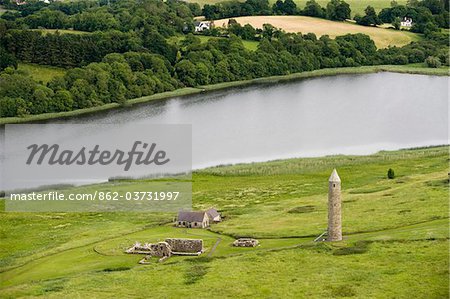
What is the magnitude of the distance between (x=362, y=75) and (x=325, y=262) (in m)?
126

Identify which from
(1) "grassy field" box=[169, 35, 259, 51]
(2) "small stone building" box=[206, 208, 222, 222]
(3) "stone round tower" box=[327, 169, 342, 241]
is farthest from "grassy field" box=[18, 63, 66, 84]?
(3) "stone round tower" box=[327, 169, 342, 241]

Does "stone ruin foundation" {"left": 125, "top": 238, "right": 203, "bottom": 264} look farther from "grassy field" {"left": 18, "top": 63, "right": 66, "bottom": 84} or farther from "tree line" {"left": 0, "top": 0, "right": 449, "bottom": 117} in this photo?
"grassy field" {"left": 18, "top": 63, "right": 66, "bottom": 84}

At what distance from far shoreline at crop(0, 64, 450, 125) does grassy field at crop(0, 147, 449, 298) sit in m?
50.5

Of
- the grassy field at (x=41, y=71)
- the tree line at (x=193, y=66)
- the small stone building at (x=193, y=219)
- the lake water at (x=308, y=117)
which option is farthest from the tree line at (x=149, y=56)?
the small stone building at (x=193, y=219)

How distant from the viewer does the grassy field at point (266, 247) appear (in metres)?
50.9

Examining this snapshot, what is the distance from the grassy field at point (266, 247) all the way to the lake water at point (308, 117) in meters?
21.4

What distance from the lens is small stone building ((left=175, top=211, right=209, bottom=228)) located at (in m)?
67.1

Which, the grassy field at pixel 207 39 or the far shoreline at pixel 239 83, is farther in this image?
the grassy field at pixel 207 39

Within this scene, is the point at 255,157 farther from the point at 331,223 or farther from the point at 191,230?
the point at 331,223

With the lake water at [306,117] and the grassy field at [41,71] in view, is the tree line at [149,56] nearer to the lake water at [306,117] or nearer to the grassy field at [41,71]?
the grassy field at [41,71]

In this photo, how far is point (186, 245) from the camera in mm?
59188

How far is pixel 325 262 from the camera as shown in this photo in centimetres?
5338

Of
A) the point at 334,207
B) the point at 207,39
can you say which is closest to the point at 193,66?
the point at 207,39

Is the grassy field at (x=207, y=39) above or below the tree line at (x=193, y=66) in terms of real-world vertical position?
above
